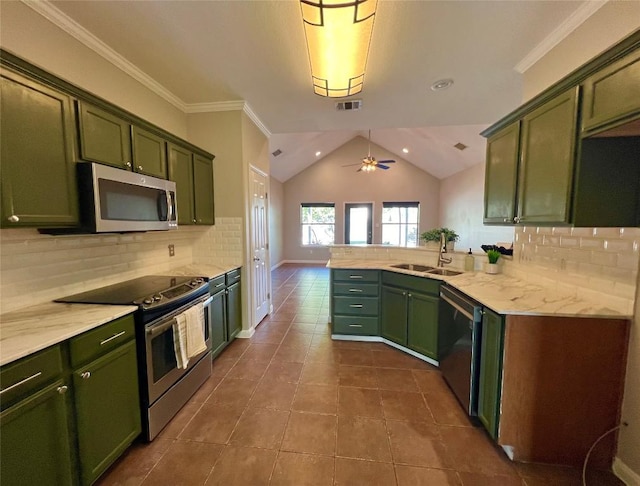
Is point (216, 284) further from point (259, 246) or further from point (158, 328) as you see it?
point (259, 246)

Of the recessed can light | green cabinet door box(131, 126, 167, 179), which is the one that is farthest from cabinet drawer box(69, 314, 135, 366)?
the recessed can light

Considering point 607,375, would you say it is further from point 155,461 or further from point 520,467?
point 155,461

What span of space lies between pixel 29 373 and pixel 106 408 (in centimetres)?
51

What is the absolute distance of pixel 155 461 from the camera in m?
1.59

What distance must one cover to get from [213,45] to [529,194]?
8.56 ft

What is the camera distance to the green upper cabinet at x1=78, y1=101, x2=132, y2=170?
63.7 inches

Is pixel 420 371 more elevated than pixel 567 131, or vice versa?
pixel 567 131

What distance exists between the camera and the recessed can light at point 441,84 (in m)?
2.58

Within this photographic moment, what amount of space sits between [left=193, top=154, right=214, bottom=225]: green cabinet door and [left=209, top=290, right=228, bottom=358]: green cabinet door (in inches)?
34.3

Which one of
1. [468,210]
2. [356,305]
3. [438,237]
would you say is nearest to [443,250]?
[438,237]

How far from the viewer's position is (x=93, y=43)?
201 centimetres

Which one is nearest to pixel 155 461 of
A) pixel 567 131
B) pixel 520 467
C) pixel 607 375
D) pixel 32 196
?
pixel 32 196

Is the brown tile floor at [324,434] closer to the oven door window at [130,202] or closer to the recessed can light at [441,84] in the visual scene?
the oven door window at [130,202]

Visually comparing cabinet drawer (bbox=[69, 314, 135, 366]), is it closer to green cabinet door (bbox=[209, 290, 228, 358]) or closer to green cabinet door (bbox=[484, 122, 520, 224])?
green cabinet door (bbox=[209, 290, 228, 358])
